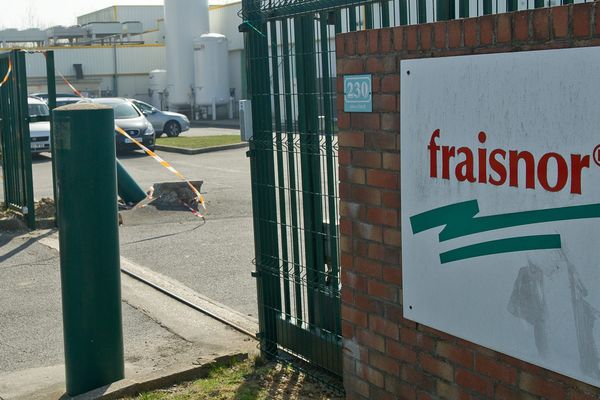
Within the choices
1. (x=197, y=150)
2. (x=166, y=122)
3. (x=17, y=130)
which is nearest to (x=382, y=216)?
(x=17, y=130)

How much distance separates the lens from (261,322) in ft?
20.4

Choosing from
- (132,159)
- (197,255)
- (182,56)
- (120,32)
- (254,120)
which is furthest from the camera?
(120,32)

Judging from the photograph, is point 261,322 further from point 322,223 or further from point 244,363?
point 322,223

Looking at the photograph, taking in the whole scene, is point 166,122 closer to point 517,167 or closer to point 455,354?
point 455,354

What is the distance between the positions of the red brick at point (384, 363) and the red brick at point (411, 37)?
1.44 meters

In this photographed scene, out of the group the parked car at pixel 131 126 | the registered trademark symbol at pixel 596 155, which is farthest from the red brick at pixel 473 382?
the parked car at pixel 131 126

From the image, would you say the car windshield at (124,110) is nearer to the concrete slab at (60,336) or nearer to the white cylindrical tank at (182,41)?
the concrete slab at (60,336)

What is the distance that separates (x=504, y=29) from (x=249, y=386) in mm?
3003

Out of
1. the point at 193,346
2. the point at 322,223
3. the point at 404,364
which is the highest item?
the point at 322,223

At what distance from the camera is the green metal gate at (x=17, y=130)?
11.5 metres

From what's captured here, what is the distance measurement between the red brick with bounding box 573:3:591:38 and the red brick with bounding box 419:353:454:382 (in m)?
1.54

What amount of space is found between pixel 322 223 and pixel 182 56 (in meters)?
39.8

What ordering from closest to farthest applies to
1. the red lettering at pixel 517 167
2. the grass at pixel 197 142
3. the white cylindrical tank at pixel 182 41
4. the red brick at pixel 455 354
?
the red lettering at pixel 517 167, the red brick at pixel 455 354, the grass at pixel 197 142, the white cylindrical tank at pixel 182 41

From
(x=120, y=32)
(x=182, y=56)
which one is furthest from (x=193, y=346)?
(x=120, y=32)
